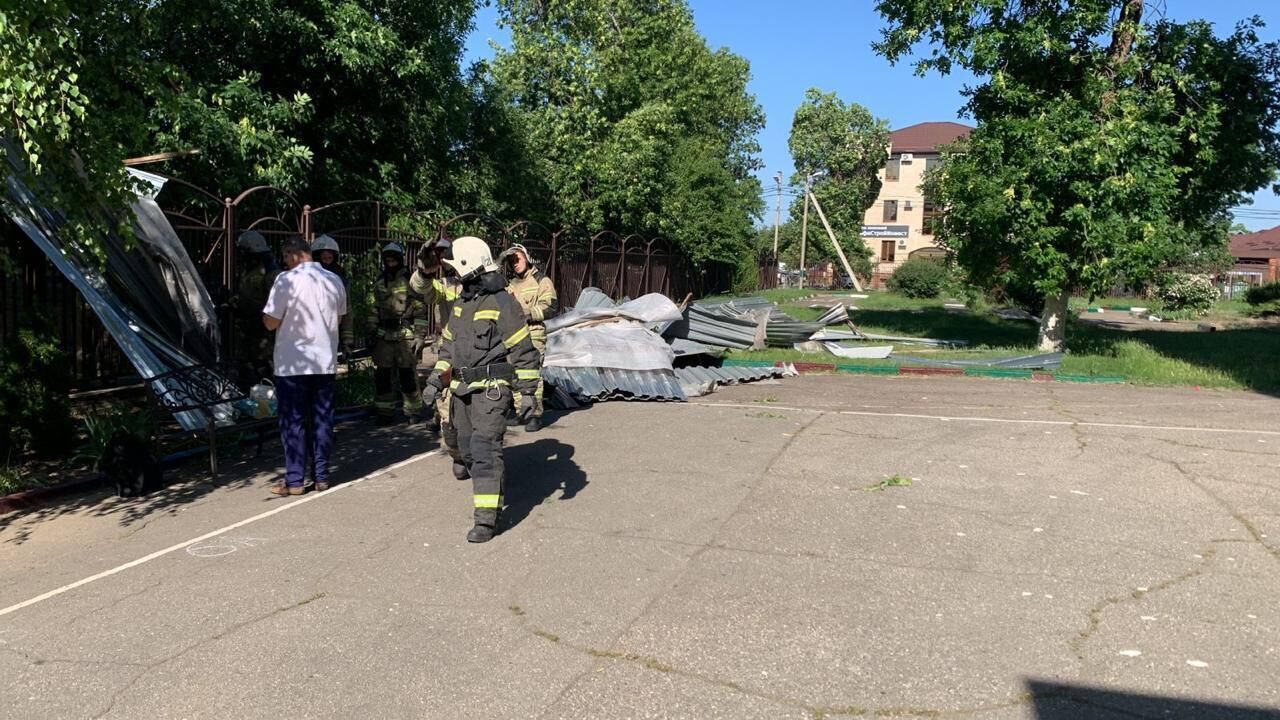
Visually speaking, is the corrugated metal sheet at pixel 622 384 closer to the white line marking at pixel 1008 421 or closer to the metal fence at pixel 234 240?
the white line marking at pixel 1008 421

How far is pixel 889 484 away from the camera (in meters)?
7.52

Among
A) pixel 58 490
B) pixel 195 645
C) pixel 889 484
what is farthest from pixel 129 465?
pixel 889 484

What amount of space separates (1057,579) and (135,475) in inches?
247

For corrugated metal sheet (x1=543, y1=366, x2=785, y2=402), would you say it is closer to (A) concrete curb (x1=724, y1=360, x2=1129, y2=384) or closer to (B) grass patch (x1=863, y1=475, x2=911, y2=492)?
(A) concrete curb (x1=724, y1=360, x2=1129, y2=384)

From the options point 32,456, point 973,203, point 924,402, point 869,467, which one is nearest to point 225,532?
point 32,456

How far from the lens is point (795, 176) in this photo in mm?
73750

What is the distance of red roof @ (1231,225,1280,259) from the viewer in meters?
76.7

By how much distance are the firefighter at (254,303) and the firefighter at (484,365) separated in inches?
172

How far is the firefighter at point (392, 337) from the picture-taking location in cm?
997

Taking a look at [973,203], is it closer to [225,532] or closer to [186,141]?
[186,141]

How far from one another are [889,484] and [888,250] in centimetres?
7382

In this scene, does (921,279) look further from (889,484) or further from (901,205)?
(889,484)

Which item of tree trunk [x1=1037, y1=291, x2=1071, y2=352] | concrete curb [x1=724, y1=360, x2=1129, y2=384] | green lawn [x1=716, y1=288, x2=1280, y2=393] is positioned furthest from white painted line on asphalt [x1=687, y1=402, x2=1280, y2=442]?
tree trunk [x1=1037, y1=291, x2=1071, y2=352]

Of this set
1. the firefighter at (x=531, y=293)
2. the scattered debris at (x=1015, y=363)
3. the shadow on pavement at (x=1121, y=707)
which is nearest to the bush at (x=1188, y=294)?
the scattered debris at (x=1015, y=363)
